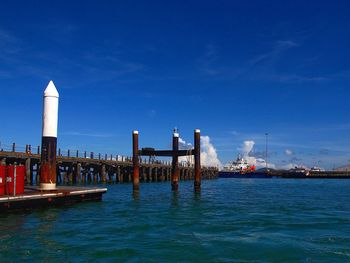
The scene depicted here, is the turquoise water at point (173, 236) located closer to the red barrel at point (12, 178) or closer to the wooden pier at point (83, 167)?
the red barrel at point (12, 178)

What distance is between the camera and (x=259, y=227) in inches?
714

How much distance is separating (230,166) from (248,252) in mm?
154286

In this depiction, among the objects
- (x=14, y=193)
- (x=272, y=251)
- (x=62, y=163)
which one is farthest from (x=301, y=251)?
(x=62, y=163)

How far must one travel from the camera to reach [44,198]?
2400 cm

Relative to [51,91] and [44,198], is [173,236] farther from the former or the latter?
[51,91]

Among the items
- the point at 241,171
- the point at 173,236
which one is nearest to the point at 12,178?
the point at 173,236

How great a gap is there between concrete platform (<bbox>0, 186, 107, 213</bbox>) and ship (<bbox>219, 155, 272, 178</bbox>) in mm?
119446

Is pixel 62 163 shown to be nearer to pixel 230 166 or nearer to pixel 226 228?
pixel 226 228

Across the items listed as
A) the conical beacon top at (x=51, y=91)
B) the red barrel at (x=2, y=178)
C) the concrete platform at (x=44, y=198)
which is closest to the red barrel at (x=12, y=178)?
the red barrel at (x=2, y=178)

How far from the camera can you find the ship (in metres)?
145

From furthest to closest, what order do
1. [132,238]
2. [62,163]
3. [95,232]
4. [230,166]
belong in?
1. [230,166]
2. [62,163]
3. [95,232]
4. [132,238]

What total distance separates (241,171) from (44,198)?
422ft

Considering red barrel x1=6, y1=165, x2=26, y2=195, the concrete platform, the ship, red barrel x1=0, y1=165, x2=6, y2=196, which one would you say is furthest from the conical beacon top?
the ship

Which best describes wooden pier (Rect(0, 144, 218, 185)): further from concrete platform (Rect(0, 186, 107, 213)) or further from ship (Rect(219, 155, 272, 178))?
ship (Rect(219, 155, 272, 178))
